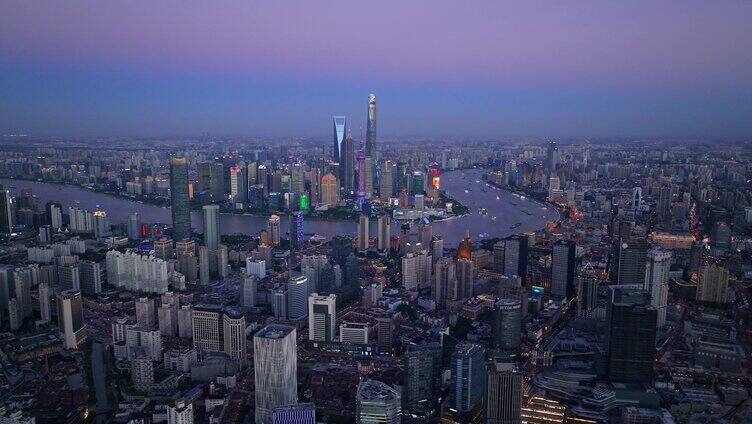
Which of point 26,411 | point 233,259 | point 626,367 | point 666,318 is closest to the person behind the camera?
point 26,411

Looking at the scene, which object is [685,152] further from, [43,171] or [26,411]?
[43,171]

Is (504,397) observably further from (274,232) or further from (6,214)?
(6,214)

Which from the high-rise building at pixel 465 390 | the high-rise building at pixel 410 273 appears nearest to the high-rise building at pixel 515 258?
the high-rise building at pixel 410 273

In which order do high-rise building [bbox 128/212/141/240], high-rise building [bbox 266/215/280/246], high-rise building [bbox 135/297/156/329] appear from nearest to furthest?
1. high-rise building [bbox 135/297/156/329]
2. high-rise building [bbox 128/212/141/240]
3. high-rise building [bbox 266/215/280/246]

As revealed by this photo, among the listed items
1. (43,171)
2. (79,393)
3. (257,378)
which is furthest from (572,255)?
(43,171)

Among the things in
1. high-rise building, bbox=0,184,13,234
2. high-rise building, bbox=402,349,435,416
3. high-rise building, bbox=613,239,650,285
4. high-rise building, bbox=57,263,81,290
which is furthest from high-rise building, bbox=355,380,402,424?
high-rise building, bbox=0,184,13,234

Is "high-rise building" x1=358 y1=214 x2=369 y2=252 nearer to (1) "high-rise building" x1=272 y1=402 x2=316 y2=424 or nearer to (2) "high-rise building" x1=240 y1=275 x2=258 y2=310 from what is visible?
(2) "high-rise building" x1=240 y1=275 x2=258 y2=310
